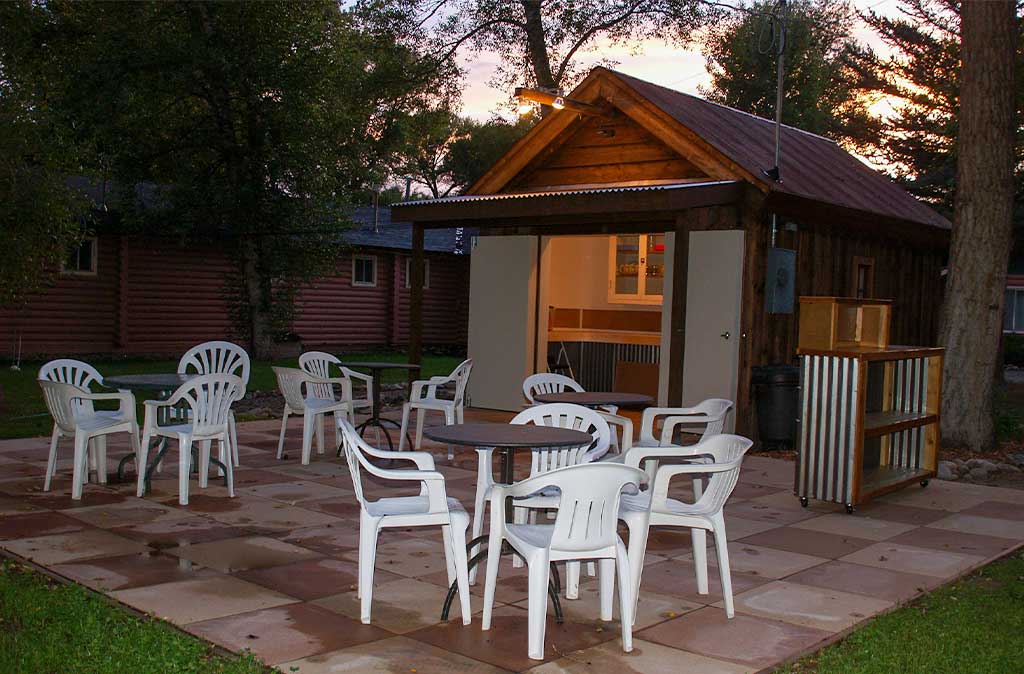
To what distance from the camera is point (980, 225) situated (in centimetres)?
973

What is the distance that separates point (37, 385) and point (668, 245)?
9.03 meters

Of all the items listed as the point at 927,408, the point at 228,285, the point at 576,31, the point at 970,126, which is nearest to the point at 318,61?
the point at 228,285

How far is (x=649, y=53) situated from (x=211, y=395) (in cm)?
1704

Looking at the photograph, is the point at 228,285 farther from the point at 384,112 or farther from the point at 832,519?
the point at 832,519

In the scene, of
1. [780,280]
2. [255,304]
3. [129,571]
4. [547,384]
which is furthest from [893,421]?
[255,304]

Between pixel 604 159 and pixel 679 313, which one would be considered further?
pixel 604 159

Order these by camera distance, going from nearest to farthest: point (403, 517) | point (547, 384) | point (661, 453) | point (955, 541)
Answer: point (403, 517)
point (661, 453)
point (955, 541)
point (547, 384)

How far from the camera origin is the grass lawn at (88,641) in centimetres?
354


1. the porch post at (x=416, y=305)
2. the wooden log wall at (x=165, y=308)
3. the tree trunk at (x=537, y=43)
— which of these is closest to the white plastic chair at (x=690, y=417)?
the porch post at (x=416, y=305)

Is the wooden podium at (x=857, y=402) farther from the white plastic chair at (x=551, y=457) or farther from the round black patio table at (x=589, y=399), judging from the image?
the white plastic chair at (x=551, y=457)

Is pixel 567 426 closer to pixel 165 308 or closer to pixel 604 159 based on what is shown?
pixel 604 159

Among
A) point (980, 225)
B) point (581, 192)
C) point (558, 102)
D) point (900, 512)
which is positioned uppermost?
point (558, 102)

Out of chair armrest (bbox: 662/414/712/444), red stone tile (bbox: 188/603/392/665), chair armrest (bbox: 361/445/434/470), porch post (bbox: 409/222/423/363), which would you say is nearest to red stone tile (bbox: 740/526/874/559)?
chair armrest (bbox: 662/414/712/444)

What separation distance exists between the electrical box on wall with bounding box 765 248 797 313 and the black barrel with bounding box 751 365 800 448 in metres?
0.66
